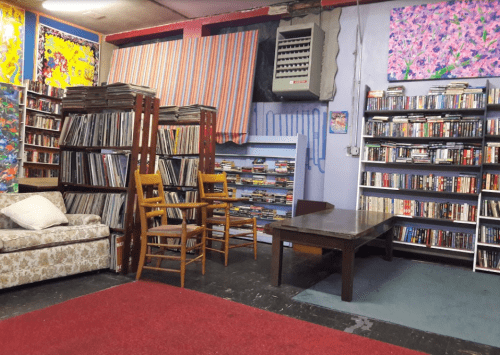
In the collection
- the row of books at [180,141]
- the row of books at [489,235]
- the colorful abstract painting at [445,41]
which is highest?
the colorful abstract painting at [445,41]

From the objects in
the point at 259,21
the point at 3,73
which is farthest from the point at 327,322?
the point at 3,73

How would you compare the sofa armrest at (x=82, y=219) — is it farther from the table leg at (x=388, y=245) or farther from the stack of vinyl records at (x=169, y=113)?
the table leg at (x=388, y=245)

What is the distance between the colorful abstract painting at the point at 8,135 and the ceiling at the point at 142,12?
1.94 metres

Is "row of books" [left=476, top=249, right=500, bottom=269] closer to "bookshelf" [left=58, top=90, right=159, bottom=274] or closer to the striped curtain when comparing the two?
the striped curtain

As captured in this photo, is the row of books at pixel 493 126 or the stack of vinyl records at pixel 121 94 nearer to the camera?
the stack of vinyl records at pixel 121 94

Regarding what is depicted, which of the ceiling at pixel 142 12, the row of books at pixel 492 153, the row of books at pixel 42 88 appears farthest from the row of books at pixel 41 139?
the row of books at pixel 492 153

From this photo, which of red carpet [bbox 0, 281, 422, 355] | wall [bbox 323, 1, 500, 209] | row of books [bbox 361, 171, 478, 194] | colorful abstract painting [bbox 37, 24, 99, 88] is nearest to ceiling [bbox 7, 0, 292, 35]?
colorful abstract painting [bbox 37, 24, 99, 88]

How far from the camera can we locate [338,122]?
5.46m

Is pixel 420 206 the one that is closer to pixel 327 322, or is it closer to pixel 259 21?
pixel 327 322

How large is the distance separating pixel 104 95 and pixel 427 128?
3.70m

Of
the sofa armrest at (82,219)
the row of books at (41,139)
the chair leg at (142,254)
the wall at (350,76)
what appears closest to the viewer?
the chair leg at (142,254)

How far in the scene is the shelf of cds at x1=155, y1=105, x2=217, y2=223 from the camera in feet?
15.2

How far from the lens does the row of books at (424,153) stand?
4.46 metres

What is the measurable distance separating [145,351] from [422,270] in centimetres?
328
